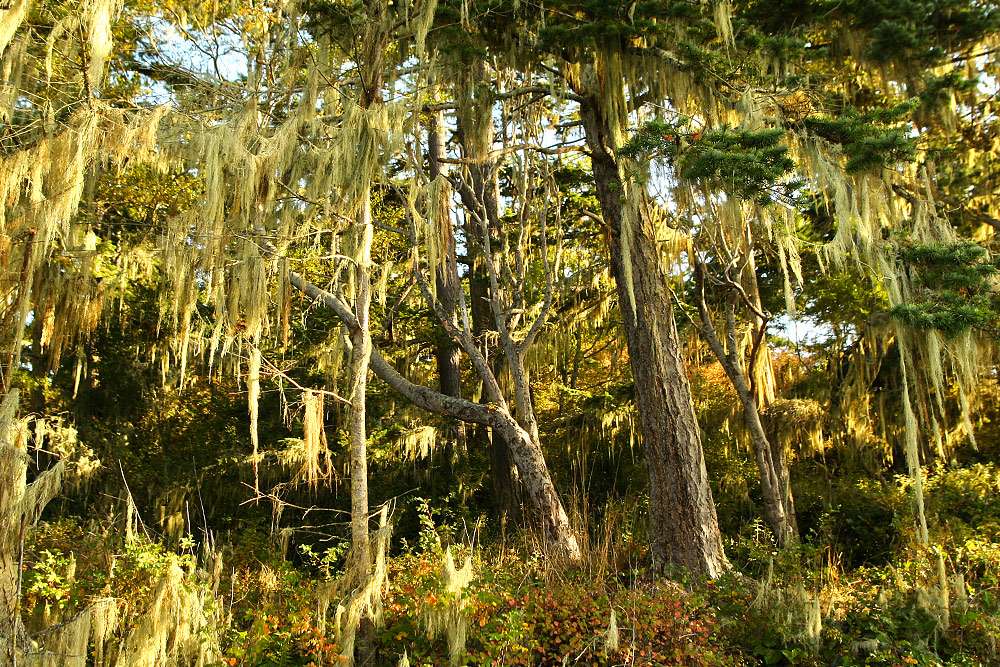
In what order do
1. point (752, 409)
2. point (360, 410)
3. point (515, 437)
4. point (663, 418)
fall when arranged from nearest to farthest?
point (360, 410)
point (663, 418)
point (515, 437)
point (752, 409)

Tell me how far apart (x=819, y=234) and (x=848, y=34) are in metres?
3.68

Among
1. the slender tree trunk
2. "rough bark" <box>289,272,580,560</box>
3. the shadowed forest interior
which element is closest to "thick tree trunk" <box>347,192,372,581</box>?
the shadowed forest interior

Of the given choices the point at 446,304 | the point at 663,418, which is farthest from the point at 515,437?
the point at 446,304

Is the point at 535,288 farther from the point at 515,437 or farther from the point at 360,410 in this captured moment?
the point at 360,410

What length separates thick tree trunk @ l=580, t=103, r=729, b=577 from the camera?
18.4 feet

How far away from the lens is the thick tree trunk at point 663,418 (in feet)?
18.4

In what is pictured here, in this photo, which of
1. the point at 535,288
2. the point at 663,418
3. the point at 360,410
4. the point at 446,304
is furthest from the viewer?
the point at 535,288

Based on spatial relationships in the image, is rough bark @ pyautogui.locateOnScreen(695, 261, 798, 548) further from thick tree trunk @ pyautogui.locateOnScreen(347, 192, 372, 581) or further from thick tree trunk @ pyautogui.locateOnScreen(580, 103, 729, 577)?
thick tree trunk @ pyautogui.locateOnScreen(347, 192, 372, 581)

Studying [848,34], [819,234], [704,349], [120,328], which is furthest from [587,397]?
[120,328]

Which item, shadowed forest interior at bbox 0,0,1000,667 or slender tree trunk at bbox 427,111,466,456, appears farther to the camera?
slender tree trunk at bbox 427,111,466,456

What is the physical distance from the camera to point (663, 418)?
229 inches

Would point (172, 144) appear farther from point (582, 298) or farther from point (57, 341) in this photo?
point (582, 298)

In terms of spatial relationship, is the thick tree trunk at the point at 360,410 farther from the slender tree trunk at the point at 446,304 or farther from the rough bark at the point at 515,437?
the slender tree trunk at the point at 446,304

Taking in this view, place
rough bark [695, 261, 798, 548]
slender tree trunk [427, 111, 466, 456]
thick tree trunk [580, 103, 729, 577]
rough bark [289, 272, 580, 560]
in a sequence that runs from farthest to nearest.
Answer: slender tree trunk [427, 111, 466, 456] < rough bark [695, 261, 798, 548] < rough bark [289, 272, 580, 560] < thick tree trunk [580, 103, 729, 577]
